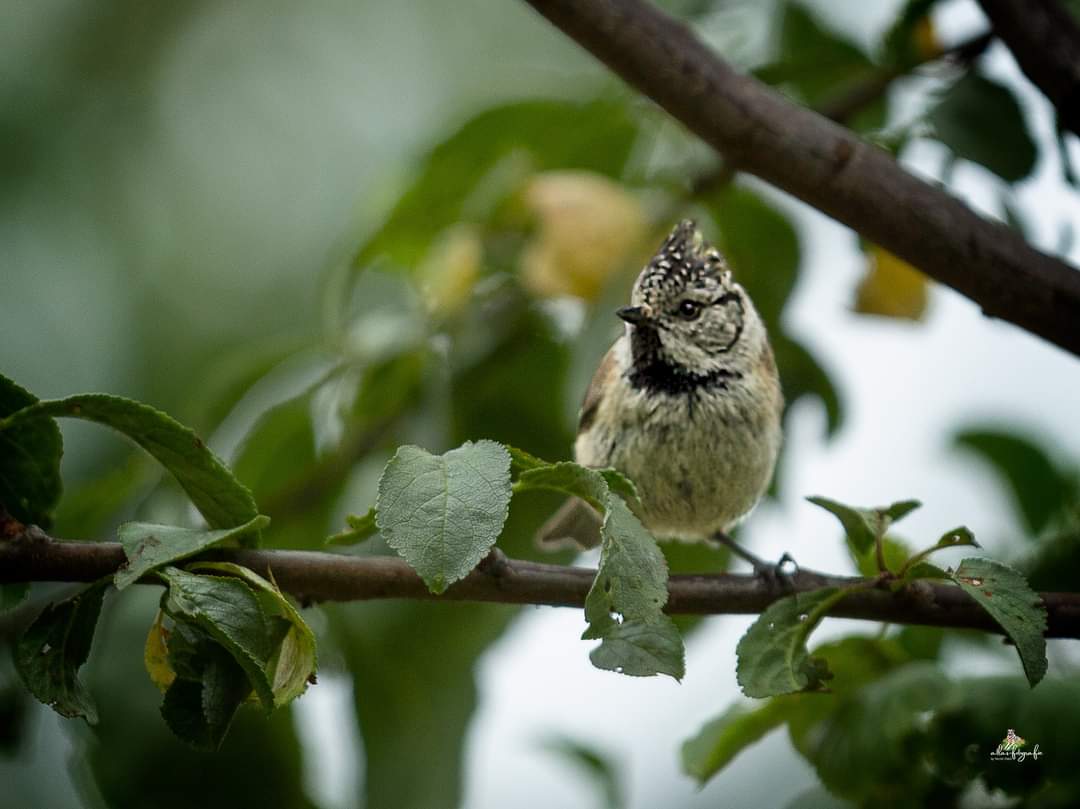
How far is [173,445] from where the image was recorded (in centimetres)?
209

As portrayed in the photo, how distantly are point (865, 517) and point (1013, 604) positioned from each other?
30cm

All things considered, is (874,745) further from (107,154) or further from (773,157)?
(107,154)

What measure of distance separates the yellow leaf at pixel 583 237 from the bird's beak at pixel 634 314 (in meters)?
0.13

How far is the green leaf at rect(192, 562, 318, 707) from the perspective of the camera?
2039 mm

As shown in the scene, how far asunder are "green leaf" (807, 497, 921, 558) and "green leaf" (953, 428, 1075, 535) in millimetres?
1175

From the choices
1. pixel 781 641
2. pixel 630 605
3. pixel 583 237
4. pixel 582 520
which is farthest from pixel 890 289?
pixel 630 605

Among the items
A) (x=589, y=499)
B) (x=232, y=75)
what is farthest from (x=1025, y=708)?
(x=232, y=75)

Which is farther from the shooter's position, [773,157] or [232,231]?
[232,231]

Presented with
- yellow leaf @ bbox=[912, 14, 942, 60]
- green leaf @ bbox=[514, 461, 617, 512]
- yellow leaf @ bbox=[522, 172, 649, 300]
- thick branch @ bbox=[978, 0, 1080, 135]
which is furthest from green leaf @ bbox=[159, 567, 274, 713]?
yellow leaf @ bbox=[912, 14, 942, 60]

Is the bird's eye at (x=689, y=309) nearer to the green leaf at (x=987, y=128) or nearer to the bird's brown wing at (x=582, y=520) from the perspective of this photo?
the bird's brown wing at (x=582, y=520)

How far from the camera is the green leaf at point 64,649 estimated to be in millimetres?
1988

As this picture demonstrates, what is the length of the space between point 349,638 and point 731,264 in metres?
1.51

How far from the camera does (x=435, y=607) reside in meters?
3.51

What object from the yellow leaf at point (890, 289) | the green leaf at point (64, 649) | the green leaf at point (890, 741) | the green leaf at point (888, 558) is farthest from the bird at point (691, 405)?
the green leaf at point (64, 649)
